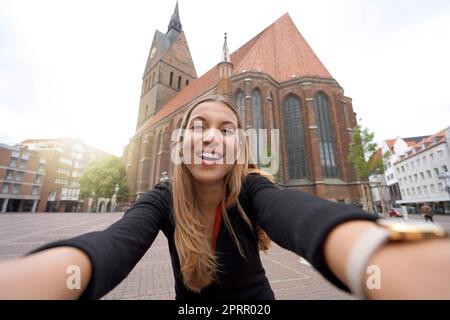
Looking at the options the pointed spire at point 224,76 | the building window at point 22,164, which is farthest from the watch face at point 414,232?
the building window at point 22,164

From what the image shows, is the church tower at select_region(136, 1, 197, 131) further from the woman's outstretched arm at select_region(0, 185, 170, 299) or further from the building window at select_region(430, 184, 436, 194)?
the building window at select_region(430, 184, 436, 194)

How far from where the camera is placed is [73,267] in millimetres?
576

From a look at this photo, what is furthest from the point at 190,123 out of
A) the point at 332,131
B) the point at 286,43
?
the point at 286,43

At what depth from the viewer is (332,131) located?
17.9 m

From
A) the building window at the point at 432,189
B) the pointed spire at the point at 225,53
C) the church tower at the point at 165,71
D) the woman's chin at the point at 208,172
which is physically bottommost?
the woman's chin at the point at 208,172

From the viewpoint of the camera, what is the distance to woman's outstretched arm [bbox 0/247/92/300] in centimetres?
48

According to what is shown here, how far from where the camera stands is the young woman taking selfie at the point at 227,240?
431mm

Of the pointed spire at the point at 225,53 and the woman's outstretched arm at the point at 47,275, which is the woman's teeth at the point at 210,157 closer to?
the woman's outstretched arm at the point at 47,275

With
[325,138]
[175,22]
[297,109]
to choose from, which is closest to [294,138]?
[325,138]

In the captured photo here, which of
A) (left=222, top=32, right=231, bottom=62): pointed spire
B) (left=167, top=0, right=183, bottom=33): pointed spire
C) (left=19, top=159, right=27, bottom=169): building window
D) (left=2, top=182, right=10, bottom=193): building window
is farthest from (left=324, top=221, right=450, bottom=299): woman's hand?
(left=19, top=159, right=27, bottom=169): building window

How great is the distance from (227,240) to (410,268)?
81 cm

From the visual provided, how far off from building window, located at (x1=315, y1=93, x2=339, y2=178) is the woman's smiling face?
17.6 meters
